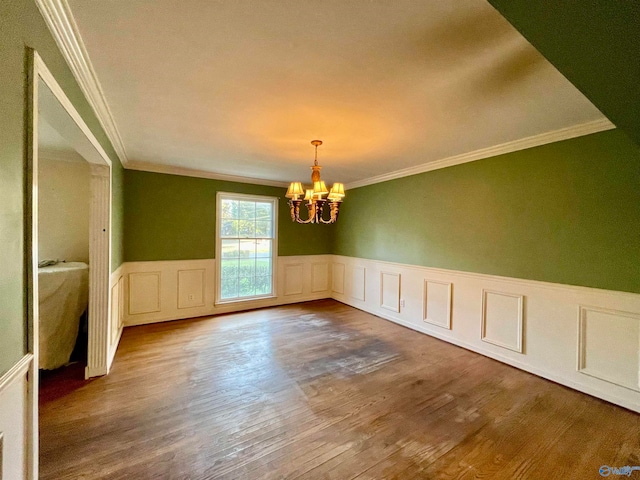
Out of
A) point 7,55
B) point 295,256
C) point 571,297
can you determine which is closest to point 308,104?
point 7,55

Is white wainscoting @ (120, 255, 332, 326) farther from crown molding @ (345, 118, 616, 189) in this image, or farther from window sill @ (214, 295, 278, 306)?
crown molding @ (345, 118, 616, 189)

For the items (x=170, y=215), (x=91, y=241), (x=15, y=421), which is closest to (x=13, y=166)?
(x=15, y=421)

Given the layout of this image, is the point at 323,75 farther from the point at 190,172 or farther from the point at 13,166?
the point at 190,172

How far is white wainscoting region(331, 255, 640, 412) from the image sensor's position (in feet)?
7.30

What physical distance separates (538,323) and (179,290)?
4857mm

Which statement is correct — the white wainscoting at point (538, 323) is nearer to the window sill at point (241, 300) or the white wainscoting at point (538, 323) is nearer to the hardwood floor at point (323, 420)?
the hardwood floor at point (323, 420)

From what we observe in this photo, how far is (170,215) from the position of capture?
4.24 m

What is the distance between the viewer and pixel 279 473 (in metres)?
1.52

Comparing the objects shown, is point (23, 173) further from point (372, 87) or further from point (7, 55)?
point (372, 87)

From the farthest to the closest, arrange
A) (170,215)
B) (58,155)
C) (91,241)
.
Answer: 1. (170,215)
2. (58,155)
3. (91,241)

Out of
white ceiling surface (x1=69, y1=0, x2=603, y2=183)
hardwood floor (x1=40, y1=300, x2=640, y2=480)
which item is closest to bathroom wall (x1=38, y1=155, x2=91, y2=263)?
white ceiling surface (x1=69, y1=0, x2=603, y2=183)

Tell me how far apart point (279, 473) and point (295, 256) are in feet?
13.2

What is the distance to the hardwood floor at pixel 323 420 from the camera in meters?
1.58

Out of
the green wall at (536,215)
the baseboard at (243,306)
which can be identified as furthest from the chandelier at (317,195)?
the baseboard at (243,306)
